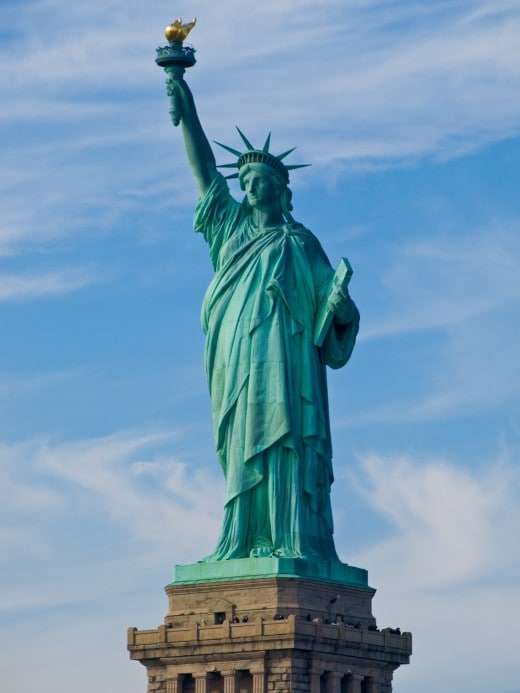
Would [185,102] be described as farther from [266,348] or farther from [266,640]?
[266,640]

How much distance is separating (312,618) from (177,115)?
9.94 m

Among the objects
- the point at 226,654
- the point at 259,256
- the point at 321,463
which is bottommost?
the point at 226,654

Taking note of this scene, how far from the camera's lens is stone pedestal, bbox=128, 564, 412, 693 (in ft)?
184

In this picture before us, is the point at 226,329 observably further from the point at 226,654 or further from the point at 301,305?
the point at 226,654

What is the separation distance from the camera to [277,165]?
195 feet

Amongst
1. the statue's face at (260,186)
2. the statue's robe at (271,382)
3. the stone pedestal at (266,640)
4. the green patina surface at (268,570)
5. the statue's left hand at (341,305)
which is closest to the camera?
the stone pedestal at (266,640)

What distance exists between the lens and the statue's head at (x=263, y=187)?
59.2m

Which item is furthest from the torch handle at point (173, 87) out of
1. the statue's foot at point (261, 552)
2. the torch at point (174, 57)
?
the statue's foot at point (261, 552)

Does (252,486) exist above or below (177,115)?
below

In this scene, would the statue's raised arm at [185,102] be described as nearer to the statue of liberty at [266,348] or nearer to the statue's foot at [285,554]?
the statue of liberty at [266,348]

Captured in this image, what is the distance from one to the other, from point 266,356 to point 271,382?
499mm

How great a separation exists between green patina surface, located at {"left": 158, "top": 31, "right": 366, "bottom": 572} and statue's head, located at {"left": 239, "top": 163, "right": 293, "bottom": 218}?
0.02 meters

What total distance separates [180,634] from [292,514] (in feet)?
9.69

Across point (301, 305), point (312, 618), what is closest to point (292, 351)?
point (301, 305)
